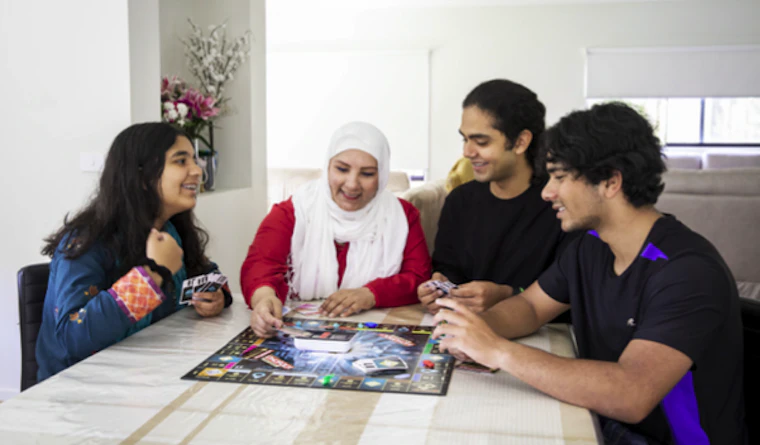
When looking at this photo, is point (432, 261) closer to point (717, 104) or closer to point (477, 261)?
point (477, 261)

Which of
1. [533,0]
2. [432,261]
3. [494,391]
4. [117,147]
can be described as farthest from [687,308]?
[533,0]

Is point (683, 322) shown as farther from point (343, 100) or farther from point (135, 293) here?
point (343, 100)

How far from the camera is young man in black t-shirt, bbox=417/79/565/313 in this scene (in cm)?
215

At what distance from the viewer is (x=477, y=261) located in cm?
223

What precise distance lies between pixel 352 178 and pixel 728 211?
2.54m

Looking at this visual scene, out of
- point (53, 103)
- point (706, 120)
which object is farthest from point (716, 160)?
point (53, 103)

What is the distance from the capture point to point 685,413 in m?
1.33

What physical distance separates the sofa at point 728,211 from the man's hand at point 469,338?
218 cm

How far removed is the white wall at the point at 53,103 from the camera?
8.87 ft

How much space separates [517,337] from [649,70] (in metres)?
7.03

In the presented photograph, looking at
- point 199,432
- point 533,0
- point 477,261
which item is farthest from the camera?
point 533,0

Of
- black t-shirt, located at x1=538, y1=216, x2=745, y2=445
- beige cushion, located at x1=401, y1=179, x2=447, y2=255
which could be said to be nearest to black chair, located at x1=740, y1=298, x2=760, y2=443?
black t-shirt, located at x1=538, y1=216, x2=745, y2=445

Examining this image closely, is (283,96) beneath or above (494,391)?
above

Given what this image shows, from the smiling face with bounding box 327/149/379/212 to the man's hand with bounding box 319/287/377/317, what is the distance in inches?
15.5
